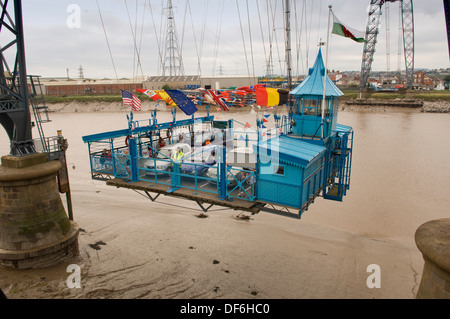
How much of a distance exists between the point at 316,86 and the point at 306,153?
4988 millimetres

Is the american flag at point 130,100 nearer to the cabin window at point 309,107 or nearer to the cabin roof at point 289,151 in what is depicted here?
the cabin roof at point 289,151

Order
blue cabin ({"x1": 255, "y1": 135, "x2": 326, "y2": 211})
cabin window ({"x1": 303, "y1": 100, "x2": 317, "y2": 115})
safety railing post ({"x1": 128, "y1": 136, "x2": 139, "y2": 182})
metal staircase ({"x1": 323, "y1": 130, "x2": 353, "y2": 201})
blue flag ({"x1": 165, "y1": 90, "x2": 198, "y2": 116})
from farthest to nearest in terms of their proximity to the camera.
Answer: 1. blue flag ({"x1": 165, "y1": 90, "x2": 198, "y2": 116})
2. cabin window ({"x1": 303, "y1": 100, "x2": 317, "y2": 115})
3. metal staircase ({"x1": 323, "y1": 130, "x2": 353, "y2": 201})
4. safety railing post ({"x1": 128, "y1": 136, "x2": 139, "y2": 182})
5. blue cabin ({"x1": 255, "y1": 135, "x2": 326, "y2": 211})

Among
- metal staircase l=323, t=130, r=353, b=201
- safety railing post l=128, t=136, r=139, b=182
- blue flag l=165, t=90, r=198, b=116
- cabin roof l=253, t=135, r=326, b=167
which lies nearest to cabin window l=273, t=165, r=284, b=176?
cabin roof l=253, t=135, r=326, b=167

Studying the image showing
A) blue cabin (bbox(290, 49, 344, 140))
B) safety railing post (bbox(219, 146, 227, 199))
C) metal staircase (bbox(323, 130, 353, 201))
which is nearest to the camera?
safety railing post (bbox(219, 146, 227, 199))

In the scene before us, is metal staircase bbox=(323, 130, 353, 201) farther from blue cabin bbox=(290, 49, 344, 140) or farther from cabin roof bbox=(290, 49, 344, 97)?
cabin roof bbox=(290, 49, 344, 97)

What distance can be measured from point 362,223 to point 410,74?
77559 mm

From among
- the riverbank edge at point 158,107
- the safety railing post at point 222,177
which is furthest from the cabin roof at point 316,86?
the riverbank edge at point 158,107

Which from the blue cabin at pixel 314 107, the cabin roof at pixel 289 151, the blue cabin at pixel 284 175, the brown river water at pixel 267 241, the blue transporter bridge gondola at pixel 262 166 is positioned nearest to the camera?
the cabin roof at pixel 289 151

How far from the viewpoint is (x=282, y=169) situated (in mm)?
10320

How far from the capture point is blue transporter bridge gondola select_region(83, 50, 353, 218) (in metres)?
10.3

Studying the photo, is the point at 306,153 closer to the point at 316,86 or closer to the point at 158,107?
the point at 316,86

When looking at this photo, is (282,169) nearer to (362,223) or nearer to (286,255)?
(286,255)

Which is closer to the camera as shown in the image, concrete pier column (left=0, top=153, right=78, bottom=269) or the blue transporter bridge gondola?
the blue transporter bridge gondola

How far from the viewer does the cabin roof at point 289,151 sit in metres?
9.82
